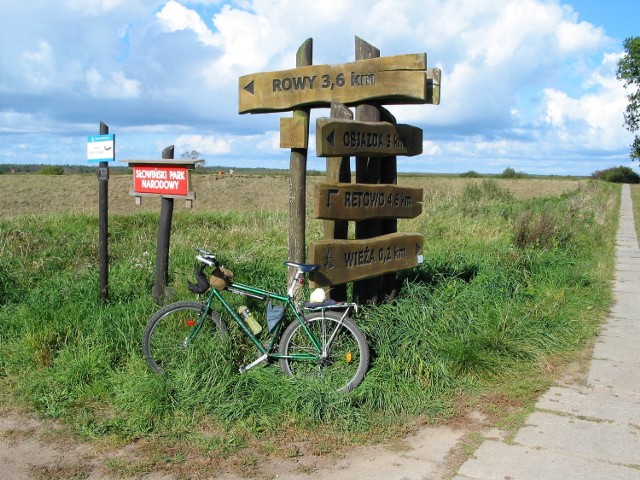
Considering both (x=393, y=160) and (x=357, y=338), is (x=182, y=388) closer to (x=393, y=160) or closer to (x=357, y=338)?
(x=357, y=338)

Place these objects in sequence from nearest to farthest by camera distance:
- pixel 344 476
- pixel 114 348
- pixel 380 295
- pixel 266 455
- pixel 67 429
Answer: pixel 344 476
pixel 266 455
pixel 67 429
pixel 114 348
pixel 380 295

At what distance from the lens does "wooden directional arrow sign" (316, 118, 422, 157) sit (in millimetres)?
4902

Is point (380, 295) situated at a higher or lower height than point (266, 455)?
higher

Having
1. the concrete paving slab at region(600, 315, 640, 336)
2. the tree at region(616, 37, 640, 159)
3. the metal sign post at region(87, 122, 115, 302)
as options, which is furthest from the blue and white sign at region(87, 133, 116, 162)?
the tree at region(616, 37, 640, 159)

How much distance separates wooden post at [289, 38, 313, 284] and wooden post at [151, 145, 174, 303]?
1.31 meters

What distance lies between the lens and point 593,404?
4.73m

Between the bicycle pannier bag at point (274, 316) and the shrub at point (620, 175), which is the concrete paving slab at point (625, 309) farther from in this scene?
the shrub at point (620, 175)

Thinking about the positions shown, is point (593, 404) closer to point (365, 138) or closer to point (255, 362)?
point (255, 362)

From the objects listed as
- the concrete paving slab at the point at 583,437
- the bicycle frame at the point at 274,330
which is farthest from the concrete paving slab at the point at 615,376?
the bicycle frame at the point at 274,330

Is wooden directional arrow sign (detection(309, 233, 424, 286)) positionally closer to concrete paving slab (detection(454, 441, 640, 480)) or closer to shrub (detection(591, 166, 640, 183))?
concrete paving slab (detection(454, 441, 640, 480))

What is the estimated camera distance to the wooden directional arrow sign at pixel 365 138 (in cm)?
490

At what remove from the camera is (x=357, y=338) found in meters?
4.72

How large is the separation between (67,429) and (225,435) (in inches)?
41.2

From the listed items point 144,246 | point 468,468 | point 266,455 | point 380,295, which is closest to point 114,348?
point 266,455
